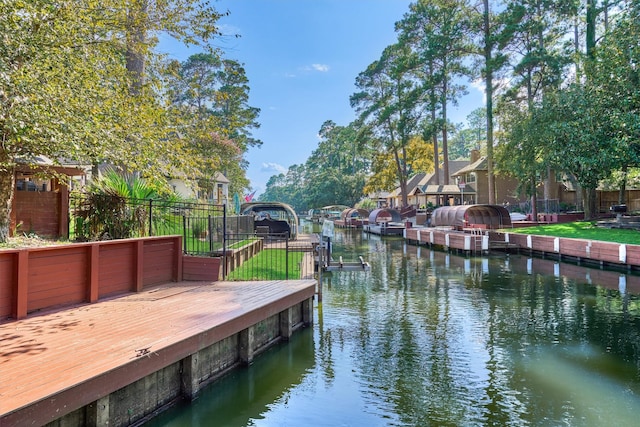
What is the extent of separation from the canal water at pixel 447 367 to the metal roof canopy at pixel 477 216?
13.8 metres

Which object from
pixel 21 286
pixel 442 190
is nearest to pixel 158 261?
pixel 21 286

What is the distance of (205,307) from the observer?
6.79 m

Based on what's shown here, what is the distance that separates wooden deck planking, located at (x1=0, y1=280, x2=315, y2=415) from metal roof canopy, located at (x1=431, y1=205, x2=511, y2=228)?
20.6 metres

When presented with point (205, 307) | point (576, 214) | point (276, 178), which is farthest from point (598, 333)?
point (276, 178)

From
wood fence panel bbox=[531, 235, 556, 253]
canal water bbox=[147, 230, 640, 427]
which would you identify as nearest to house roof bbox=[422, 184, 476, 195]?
wood fence panel bbox=[531, 235, 556, 253]

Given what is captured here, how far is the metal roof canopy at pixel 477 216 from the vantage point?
2638 cm

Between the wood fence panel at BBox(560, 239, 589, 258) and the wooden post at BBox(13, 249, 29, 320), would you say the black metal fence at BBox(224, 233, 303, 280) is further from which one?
the wood fence panel at BBox(560, 239, 589, 258)

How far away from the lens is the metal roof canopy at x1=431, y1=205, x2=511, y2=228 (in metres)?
26.4

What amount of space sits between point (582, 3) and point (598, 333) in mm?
28902

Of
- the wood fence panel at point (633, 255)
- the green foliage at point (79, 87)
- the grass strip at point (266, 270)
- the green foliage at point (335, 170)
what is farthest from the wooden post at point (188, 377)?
the green foliage at point (335, 170)

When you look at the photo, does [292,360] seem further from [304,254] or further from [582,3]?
[582,3]

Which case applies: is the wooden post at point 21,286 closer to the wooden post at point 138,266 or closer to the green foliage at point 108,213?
the wooden post at point 138,266

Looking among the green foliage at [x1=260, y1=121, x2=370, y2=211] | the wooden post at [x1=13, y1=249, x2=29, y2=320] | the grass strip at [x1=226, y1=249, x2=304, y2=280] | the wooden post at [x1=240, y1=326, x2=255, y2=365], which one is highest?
the green foliage at [x1=260, y1=121, x2=370, y2=211]

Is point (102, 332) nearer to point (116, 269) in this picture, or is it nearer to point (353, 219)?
point (116, 269)
